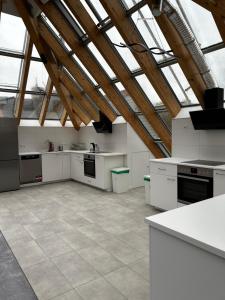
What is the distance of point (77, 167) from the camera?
7.00 meters

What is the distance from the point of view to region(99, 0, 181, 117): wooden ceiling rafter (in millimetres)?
3414

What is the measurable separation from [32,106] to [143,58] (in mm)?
4273

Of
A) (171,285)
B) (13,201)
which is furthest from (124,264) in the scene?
(13,201)

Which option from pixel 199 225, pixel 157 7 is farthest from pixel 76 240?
pixel 157 7

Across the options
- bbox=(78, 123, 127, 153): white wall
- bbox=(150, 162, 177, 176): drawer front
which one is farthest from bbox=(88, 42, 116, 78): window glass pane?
bbox=(150, 162, 177, 176): drawer front

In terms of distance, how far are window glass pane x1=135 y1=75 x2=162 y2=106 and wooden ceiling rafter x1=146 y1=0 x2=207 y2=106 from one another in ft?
4.25

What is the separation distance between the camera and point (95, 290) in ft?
7.25

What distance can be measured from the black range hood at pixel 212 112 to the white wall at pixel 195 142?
285mm

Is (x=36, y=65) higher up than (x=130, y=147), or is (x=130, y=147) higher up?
(x=36, y=65)

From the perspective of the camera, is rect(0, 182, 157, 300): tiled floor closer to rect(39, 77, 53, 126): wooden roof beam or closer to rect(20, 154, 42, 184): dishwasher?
rect(20, 154, 42, 184): dishwasher

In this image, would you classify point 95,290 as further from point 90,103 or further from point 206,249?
point 90,103

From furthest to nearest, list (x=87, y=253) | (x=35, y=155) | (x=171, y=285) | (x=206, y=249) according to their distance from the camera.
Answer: (x=35, y=155), (x=87, y=253), (x=171, y=285), (x=206, y=249)

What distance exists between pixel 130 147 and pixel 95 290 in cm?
404

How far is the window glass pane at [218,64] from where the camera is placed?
3377mm
